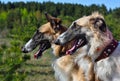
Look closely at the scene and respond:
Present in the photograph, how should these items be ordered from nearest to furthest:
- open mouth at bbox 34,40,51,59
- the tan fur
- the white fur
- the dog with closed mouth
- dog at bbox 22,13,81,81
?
the white fur
the tan fur
the dog with closed mouth
dog at bbox 22,13,81,81
open mouth at bbox 34,40,51,59

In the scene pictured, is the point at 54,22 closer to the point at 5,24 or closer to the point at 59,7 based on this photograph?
the point at 5,24

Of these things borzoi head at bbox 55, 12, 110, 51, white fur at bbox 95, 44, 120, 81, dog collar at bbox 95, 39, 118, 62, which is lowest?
white fur at bbox 95, 44, 120, 81

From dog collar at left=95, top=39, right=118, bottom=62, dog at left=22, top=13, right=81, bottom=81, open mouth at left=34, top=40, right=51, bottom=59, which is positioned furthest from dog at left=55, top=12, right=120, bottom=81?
open mouth at left=34, top=40, right=51, bottom=59

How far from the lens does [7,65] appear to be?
1614 cm

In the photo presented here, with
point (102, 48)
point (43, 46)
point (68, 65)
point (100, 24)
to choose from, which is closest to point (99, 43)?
point (102, 48)

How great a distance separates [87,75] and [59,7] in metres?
103

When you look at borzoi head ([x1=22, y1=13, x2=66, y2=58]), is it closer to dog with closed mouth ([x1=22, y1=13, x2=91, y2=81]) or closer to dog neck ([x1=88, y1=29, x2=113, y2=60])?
dog with closed mouth ([x1=22, y1=13, x2=91, y2=81])

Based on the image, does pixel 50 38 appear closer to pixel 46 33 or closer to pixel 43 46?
pixel 46 33

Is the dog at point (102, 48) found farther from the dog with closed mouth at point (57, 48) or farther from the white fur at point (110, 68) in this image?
the dog with closed mouth at point (57, 48)

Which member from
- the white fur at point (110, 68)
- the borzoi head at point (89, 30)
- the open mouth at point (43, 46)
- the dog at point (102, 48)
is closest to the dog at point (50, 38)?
the open mouth at point (43, 46)

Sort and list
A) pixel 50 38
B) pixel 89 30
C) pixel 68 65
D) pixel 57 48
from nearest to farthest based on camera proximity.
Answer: pixel 89 30 < pixel 68 65 < pixel 57 48 < pixel 50 38

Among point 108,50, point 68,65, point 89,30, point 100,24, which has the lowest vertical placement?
point 68,65

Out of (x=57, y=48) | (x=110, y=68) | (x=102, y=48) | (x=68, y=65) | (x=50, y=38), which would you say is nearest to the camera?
(x=110, y=68)

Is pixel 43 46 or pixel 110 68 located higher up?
pixel 110 68
